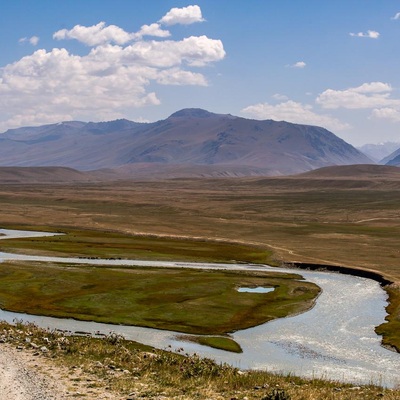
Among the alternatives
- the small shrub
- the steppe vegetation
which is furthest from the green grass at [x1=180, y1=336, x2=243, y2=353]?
the small shrub

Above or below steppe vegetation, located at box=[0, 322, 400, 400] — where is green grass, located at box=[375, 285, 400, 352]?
below

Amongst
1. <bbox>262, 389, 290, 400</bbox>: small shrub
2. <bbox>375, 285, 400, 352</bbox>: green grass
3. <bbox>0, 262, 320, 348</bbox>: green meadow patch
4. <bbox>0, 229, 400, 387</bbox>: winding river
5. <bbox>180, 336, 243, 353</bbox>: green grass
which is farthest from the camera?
<bbox>0, 262, 320, 348</bbox>: green meadow patch

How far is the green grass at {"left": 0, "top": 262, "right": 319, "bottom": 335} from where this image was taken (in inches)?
2352

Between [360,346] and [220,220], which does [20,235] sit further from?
[360,346]

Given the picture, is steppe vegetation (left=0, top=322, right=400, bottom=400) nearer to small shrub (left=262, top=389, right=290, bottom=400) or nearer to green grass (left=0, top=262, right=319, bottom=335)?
small shrub (left=262, top=389, right=290, bottom=400)

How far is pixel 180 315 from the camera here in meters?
60.8

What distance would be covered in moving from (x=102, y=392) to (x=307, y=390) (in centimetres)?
1010

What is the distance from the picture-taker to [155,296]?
231 feet

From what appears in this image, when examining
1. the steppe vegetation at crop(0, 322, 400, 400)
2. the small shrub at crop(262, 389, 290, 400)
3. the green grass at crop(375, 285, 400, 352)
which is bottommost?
the green grass at crop(375, 285, 400, 352)

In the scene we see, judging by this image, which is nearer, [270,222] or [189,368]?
[189,368]

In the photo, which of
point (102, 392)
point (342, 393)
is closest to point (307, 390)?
point (342, 393)

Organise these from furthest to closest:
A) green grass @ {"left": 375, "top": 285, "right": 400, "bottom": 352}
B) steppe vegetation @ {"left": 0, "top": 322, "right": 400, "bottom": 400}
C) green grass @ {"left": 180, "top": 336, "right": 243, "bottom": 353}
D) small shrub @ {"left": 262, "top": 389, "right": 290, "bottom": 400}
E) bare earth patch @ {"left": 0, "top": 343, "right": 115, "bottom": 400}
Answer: green grass @ {"left": 375, "top": 285, "right": 400, "bottom": 352} < green grass @ {"left": 180, "top": 336, "right": 243, "bottom": 353} < steppe vegetation @ {"left": 0, "top": 322, "right": 400, "bottom": 400} < bare earth patch @ {"left": 0, "top": 343, "right": 115, "bottom": 400} < small shrub @ {"left": 262, "top": 389, "right": 290, "bottom": 400}

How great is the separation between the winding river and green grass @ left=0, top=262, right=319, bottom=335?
245 centimetres

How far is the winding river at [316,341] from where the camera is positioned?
43.6 m
